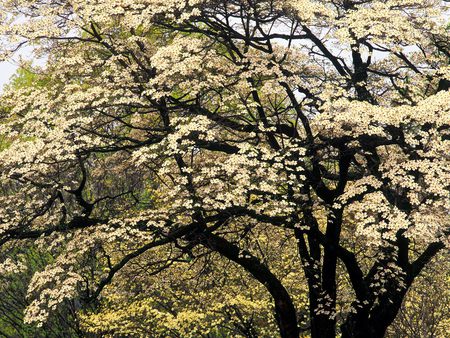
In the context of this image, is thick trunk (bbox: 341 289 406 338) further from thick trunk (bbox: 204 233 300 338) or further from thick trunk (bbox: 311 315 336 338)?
thick trunk (bbox: 204 233 300 338)

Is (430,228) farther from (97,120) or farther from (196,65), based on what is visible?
(97,120)

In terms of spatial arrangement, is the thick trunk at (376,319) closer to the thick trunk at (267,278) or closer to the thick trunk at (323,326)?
the thick trunk at (323,326)

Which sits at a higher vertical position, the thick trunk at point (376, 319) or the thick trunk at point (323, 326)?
the thick trunk at point (376, 319)

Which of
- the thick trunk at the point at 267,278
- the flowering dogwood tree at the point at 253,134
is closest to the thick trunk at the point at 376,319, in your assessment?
the flowering dogwood tree at the point at 253,134

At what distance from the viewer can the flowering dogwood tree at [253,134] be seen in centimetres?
1216

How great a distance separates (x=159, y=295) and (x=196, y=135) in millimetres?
10102

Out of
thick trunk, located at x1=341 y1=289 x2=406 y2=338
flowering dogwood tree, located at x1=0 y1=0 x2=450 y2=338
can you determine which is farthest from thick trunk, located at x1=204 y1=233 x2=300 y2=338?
thick trunk, located at x1=341 y1=289 x2=406 y2=338

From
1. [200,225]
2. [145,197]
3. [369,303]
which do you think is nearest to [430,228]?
[369,303]

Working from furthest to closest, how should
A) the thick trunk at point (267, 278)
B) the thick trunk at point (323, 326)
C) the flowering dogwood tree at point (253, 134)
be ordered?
the thick trunk at point (323, 326) → the thick trunk at point (267, 278) → the flowering dogwood tree at point (253, 134)

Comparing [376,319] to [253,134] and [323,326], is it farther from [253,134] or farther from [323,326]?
[253,134]

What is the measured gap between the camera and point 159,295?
21359mm

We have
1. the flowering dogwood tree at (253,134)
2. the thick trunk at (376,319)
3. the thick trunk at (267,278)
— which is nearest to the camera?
the flowering dogwood tree at (253,134)

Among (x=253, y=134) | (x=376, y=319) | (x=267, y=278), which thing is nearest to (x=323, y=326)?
(x=376, y=319)

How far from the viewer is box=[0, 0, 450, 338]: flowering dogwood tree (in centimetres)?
1216
